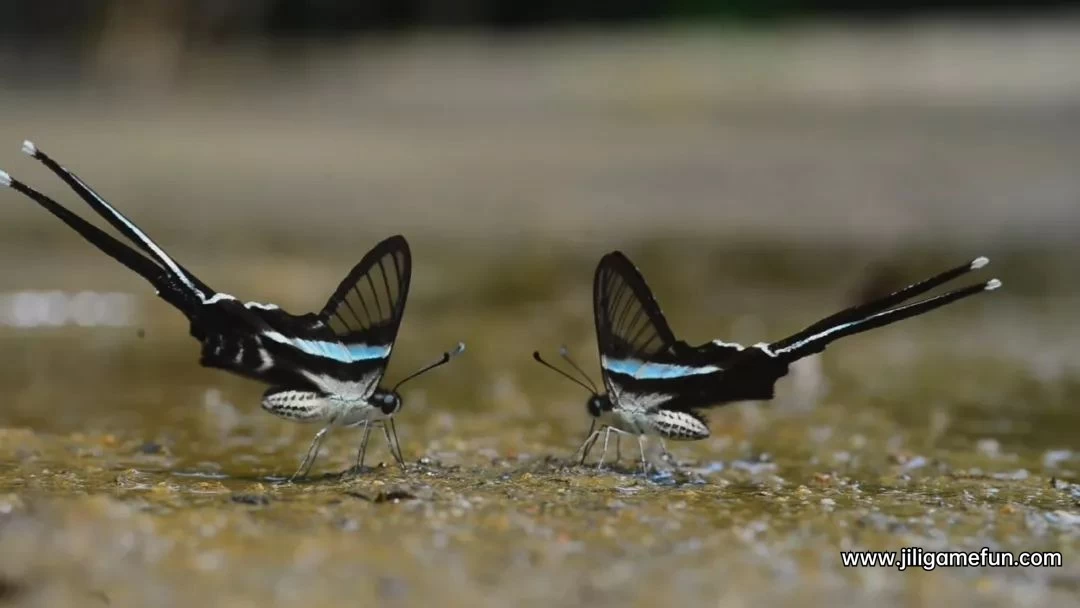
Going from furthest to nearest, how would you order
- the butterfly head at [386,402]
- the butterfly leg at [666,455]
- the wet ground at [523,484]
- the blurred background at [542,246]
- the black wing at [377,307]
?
the butterfly leg at [666,455] → the butterfly head at [386,402] → the black wing at [377,307] → the blurred background at [542,246] → the wet ground at [523,484]

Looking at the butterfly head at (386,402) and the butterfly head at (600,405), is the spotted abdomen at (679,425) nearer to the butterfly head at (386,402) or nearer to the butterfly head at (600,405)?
the butterfly head at (600,405)

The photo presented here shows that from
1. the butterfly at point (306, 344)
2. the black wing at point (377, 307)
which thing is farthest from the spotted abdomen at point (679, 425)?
the black wing at point (377, 307)

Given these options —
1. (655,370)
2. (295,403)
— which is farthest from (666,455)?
(295,403)

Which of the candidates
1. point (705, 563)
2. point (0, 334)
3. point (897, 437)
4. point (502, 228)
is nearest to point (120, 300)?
point (0, 334)

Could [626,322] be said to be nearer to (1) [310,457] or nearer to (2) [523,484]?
(2) [523,484]

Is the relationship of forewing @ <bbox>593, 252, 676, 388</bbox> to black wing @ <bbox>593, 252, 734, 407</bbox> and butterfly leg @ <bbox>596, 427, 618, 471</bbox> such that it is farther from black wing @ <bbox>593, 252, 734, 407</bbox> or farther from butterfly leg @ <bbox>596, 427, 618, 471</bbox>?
butterfly leg @ <bbox>596, 427, 618, 471</bbox>

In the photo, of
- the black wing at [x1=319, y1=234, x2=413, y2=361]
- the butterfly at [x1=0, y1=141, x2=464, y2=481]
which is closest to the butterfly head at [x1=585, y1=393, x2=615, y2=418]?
the butterfly at [x1=0, y1=141, x2=464, y2=481]
